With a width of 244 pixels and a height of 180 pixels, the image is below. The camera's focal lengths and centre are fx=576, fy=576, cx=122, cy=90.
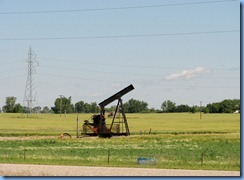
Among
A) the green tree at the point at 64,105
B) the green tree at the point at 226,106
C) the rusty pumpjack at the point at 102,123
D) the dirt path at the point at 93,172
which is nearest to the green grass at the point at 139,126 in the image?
the rusty pumpjack at the point at 102,123

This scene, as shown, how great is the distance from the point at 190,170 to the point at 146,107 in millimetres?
124435

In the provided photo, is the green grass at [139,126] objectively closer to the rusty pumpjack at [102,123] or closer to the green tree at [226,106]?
the rusty pumpjack at [102,123]

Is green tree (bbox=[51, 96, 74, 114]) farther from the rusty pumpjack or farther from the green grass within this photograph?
the rusty pumpjack

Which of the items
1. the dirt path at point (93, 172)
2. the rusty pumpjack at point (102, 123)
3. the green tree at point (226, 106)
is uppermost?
the green tree at point (226, 106)

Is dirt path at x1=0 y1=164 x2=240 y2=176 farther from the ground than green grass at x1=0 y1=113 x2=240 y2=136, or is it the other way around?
green grass at x1=0 y1=113 x2=240 y2=136

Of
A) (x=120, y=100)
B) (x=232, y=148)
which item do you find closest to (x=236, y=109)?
(x=120, y=100)

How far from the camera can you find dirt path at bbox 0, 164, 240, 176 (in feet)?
66.6

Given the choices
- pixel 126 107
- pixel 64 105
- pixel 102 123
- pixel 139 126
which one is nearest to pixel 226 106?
pixel 126 107

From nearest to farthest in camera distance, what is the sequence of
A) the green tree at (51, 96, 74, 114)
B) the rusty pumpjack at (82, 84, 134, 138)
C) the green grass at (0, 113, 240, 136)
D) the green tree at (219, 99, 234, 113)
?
the rusty pumpjack at (82, 84, 134, 138) < the green grass at (0, 113, 240, 136) < the green tree at (219, 99, 234, 113) < the green tree at (51, 96, 74, 114)

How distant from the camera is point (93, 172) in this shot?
68.5ft

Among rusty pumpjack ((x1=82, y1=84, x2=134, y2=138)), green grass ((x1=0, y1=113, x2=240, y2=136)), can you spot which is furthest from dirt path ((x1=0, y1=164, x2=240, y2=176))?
green grass ((x1=0, y1=113, x2=240, y2=136))

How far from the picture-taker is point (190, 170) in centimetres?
2212

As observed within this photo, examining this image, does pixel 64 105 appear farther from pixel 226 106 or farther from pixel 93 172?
pixel 93 172

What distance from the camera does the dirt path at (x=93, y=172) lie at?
2030 cm
